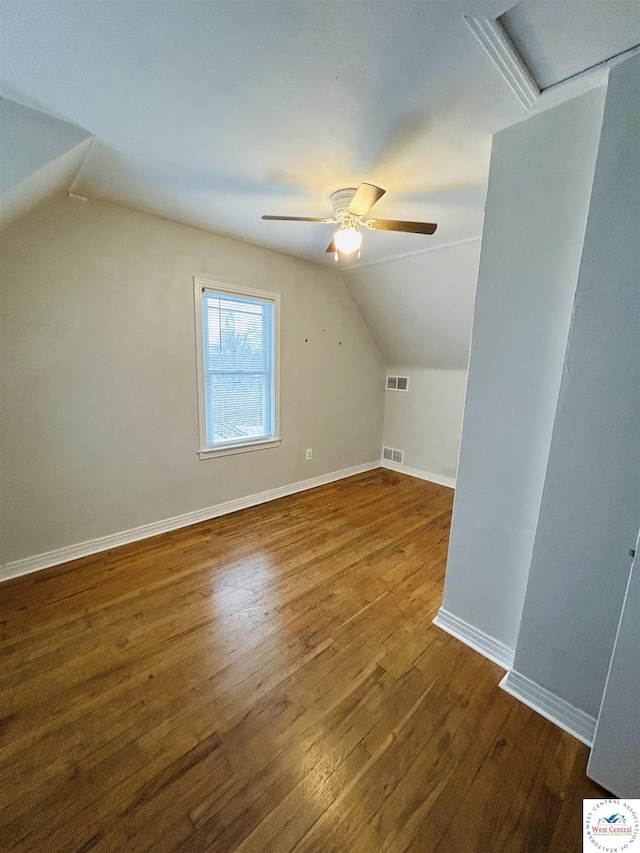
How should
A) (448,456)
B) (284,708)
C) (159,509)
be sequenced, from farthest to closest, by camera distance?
(448,456) → (159,509) → (284,708)

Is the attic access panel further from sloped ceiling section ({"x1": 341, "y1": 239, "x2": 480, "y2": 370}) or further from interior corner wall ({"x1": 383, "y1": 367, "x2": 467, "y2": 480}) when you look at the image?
interior corner wall ({"x1": 383, "y1": 367, "x2": 467, "y2": 480})

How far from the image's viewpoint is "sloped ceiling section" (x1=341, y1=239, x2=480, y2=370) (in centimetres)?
292

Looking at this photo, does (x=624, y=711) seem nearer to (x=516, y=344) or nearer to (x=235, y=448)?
(x=516, y=344)

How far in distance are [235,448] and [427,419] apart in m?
2.51

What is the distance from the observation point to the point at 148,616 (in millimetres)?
1886

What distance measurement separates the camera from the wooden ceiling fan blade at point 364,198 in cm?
153

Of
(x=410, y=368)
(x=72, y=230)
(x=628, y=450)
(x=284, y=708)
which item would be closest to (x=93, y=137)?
(x=72, y=230)

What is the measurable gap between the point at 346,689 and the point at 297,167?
260 centimetres

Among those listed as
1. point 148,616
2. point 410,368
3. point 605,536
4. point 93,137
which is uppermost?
point 93,137

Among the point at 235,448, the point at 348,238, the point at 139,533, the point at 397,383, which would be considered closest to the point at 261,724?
the point at 139,533

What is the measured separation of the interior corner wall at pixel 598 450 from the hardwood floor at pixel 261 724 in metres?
0.42

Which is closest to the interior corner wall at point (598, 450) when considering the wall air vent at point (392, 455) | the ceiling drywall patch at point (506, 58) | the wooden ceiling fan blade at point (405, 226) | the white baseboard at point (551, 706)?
the white baseboard at point (551, 706)

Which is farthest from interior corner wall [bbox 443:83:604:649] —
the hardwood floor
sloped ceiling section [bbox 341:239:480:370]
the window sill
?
the window sill

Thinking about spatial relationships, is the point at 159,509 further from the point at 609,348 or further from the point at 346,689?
the point at 609,348
